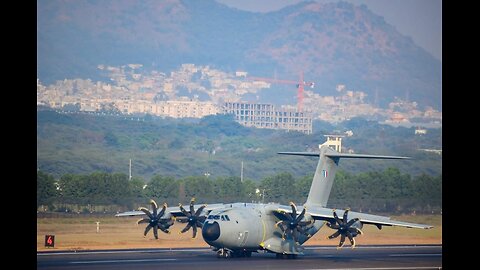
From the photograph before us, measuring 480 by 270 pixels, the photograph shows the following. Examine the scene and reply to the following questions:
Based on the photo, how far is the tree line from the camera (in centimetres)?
5741

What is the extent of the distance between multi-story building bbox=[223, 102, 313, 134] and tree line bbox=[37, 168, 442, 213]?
218ft

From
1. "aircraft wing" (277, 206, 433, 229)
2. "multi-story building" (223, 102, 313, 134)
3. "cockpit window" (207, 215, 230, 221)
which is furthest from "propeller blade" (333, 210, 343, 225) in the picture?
"multi-story building" (223, 102, 313, 134)

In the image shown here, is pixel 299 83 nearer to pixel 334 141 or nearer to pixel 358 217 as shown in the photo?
pixel 334 141

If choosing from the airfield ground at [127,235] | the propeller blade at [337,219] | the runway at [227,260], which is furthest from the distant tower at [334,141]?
the propeller blade at [337,219]

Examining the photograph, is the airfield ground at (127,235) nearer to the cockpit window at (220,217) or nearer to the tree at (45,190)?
the tree at (45,190)

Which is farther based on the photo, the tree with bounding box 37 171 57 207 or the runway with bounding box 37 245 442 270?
the tree with bounding box 37 171 57 207

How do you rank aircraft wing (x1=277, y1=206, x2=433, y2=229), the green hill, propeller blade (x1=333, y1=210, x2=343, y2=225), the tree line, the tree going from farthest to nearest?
the green hill, the tree line, the tree, propeller blade (x1=333, y1=210, x2=343, y2=225), aircraft wing (x1=277, y1=206, x2=433, y2=229)

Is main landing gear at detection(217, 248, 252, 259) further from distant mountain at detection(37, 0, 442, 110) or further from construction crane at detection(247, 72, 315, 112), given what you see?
construction crane at detection(247, 72, 315, 112)

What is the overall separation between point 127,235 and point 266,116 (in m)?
101

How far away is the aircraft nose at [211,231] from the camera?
3120cm

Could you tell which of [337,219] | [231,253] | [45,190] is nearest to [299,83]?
[45,190]

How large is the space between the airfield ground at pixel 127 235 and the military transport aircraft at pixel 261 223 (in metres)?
7.01
